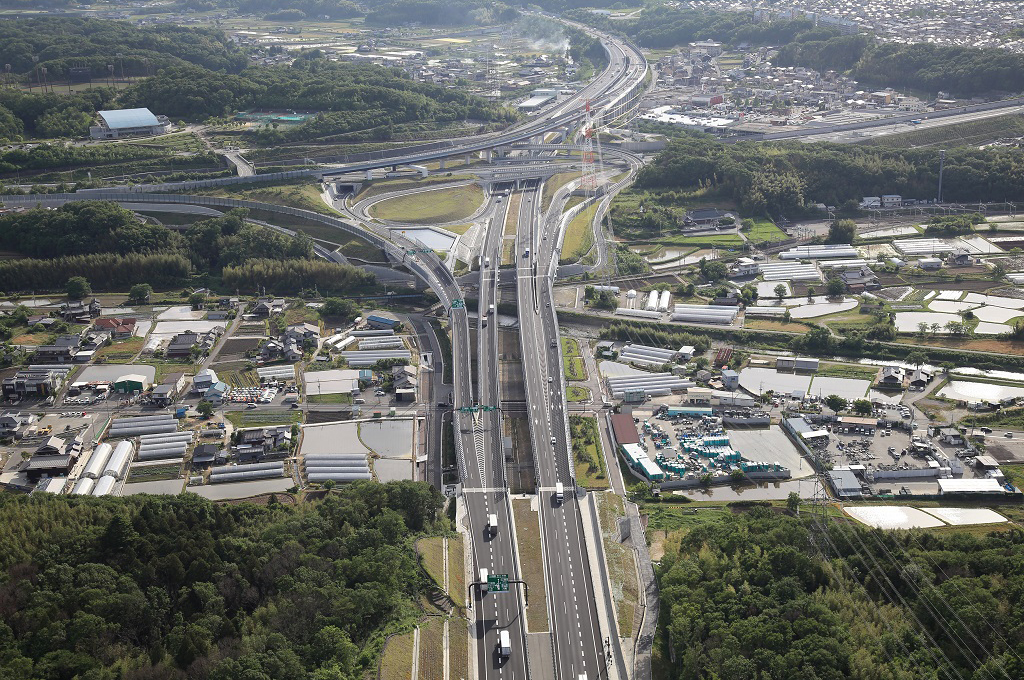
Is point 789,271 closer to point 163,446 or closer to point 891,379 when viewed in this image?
point 891,379

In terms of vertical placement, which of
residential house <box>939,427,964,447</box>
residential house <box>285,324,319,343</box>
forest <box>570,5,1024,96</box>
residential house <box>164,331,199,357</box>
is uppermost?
A: forest <box>570,5,1024,96</box>

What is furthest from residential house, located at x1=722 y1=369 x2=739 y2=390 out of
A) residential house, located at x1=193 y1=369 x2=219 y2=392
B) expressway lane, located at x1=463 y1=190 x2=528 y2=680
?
residential house, located at x1=193 y1=369 x2=219 y2=392

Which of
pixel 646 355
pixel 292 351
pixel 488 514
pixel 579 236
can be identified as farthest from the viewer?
pixel 579 236

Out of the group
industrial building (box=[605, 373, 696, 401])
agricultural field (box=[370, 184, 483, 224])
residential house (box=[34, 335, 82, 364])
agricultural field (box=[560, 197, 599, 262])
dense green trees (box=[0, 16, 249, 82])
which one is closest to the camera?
industrial building (box=[605, 373, 696, 401])

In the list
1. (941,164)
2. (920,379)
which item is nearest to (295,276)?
(920,379)

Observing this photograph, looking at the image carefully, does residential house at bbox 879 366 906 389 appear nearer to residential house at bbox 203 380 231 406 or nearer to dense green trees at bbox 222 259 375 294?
dense green trees at bbox 222 259 375 294

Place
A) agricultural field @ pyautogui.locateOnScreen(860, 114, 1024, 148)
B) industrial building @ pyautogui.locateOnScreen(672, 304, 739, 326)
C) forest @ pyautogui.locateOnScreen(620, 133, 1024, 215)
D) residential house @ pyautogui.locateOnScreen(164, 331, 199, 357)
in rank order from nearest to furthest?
residential house @ pyautogui.locateOnScreen(164, 331, 199, 357) < industrial building @ pyautogui.locateOnScreen(672, 304, 739, 326) < forest @ pyautogui.locateOnScreen(620, 133, 1024, 215) < agricultural field @ pyautogui.locateOnScreen(860, 114, 1024, 148)

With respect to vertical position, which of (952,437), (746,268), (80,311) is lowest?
(952,437)

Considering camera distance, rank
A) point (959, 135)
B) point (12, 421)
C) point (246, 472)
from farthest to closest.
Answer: point (959, 135) < point (12, 421) < point (246, 472)
